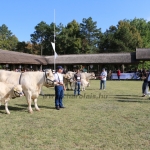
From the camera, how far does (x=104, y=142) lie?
17.8 feet

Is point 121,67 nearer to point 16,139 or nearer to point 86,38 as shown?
point 86,38

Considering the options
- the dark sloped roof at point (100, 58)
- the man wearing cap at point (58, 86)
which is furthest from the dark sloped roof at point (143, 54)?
the man wearing cap at point (58, 86)

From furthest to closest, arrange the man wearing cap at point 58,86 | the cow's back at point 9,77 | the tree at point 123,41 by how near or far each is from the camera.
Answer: the tree at point 123,41 < the man wearing cap at point 58,86 < the cow's back at point 9,77

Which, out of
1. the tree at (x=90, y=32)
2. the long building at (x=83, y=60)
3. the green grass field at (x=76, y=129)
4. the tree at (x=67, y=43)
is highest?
the tree at (x=90, y=32)

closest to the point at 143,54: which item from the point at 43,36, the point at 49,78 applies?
the point at 49,78

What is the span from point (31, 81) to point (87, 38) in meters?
59.0

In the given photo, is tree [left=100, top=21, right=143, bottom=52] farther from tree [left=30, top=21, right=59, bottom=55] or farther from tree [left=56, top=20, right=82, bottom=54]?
tree [left=30, top=21, right=59, bottom=55]

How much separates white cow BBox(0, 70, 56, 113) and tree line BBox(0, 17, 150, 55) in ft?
158

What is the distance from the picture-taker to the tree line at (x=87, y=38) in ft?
189

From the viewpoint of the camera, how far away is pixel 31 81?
29.8 ft

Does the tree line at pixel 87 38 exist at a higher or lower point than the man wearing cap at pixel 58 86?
higher

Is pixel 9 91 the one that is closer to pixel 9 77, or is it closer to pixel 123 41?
pixel 9 77

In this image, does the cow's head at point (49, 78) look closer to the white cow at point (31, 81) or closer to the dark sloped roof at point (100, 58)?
the white cow at point (31, 81)

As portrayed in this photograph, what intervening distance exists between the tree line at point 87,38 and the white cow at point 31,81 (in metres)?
48.2
